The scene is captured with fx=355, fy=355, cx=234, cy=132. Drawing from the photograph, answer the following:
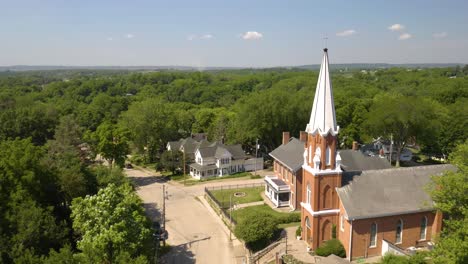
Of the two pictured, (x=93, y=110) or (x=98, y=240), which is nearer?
(x=98, y=240)

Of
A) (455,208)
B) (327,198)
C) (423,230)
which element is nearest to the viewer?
(455,208)

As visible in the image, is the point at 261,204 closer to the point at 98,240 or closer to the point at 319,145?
the point at 319,145

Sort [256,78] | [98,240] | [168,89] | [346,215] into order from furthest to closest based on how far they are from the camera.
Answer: [256,78] < [168,89] < [346,215] < [98,240]

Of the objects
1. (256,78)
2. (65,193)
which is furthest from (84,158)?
(256,78)

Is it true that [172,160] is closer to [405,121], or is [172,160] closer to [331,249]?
[331,249]

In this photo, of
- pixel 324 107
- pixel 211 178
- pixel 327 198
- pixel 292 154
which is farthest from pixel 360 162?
pixel 211 178

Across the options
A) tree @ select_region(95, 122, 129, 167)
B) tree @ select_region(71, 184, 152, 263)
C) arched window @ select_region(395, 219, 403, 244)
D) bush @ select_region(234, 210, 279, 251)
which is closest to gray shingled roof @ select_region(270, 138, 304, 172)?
bush @ select_region(234, 210, 279, 251)
